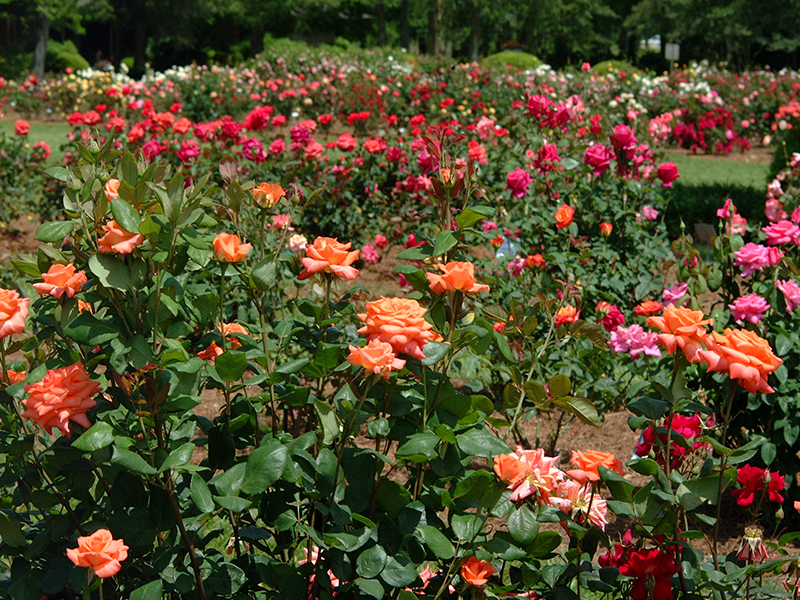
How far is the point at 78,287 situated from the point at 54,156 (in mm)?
10532

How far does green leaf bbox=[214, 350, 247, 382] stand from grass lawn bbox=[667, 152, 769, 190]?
951cm

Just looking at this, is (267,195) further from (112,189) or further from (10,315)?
(10,315)

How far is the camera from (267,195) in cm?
177

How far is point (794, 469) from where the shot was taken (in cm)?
244

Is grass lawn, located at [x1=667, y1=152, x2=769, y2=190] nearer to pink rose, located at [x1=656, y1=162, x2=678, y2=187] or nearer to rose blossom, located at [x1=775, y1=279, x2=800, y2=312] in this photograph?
pink rose, located at [x1=656, y1=162, x2=678, y2=187]

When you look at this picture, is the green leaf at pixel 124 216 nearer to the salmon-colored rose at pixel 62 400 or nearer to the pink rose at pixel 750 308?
the salmon-colored rose at pixel 62 400

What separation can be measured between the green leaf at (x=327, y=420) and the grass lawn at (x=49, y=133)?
35.6ft

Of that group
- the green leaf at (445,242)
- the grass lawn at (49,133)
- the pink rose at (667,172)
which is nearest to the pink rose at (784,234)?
the pink rose at (667,172)

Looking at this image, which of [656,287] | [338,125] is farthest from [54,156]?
[656,287]

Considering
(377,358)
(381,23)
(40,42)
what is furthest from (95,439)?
(381,23)

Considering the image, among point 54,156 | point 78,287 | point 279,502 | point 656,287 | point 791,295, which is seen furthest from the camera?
point 54,156

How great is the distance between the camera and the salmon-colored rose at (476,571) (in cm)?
133

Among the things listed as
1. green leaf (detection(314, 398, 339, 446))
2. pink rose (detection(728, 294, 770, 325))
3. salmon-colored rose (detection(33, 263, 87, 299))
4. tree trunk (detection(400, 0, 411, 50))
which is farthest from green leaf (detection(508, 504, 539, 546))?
tree trunk (detection(400, 0, 411, 50))

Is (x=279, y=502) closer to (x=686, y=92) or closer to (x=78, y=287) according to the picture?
(x=78, y=287)
